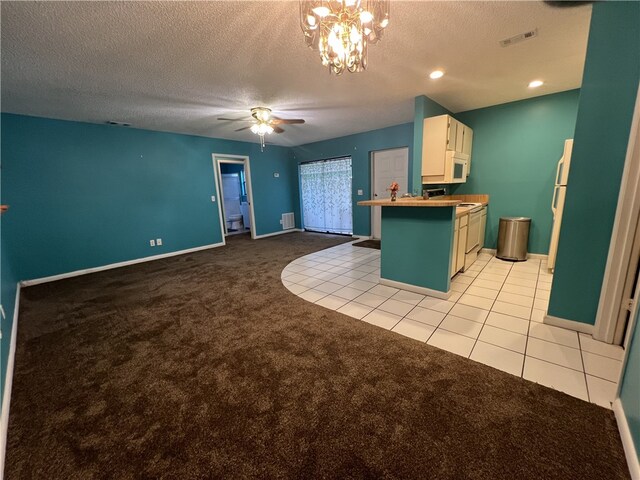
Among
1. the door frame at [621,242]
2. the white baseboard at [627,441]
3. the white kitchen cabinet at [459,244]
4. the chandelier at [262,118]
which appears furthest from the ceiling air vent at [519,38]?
the chandelier at [262,118]

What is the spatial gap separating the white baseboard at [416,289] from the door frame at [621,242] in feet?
3.70

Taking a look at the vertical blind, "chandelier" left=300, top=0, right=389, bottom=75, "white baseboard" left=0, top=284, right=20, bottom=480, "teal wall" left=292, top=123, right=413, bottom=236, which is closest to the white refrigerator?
"teal wall" left=292, top=123, right=413, bottom=236

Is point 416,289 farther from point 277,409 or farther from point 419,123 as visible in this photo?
point 419,123

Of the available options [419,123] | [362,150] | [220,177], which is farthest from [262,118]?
[362,150]

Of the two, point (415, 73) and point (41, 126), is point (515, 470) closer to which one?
point (415, 73)

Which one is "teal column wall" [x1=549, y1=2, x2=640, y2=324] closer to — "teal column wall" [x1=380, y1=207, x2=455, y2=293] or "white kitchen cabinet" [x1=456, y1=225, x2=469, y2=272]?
"teal column wall" [x1=380, y1=207, x2=455, y2=293]

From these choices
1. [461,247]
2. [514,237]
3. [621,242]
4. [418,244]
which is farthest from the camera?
[514,237]

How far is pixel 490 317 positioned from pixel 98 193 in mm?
5871

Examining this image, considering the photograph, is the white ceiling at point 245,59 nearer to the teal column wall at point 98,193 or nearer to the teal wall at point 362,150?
the teal column wall at point 98,193

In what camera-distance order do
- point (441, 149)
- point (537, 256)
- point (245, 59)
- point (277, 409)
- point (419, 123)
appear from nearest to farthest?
point (277, 409), point (245, 59), point (441, 149), point (419, 123), point (537, 256)

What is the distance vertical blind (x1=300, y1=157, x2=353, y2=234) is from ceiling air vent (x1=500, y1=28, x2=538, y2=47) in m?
4.14

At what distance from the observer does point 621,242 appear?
1782 millimetres

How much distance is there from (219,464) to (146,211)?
486 cm

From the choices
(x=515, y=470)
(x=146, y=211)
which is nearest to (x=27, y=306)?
(x=146, y=211)
